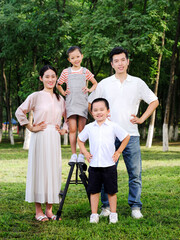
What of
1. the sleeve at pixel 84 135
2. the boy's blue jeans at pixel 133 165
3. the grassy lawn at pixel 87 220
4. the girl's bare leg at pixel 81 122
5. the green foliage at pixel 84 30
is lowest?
the grassy lawn at pixel 87 220

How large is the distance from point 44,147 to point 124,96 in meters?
1.50

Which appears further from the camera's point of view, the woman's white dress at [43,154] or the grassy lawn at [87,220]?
the woman's white dress at [43,154]

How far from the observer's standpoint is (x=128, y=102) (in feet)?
17.4

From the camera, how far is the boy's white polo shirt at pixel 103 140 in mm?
4914

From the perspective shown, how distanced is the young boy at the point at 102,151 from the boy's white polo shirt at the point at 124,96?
330 millimetres

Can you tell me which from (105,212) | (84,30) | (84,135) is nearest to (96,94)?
(84,135)

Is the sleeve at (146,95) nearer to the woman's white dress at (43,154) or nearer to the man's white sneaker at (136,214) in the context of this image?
the woman's white dress at (43,154)

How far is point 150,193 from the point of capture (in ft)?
25.8

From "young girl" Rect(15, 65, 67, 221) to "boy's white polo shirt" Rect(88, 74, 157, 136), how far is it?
2.28 ft

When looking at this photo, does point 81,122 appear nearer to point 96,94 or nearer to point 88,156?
point 96,94

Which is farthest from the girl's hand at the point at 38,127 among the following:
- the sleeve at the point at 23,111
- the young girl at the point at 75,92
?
the young girl at the point at 75,92

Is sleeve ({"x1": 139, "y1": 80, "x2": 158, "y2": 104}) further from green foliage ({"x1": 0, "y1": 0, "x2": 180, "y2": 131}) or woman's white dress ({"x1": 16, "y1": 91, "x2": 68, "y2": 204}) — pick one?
green foliage ({"x1": 0, "y1": 0, "x2": 180, "y2": 131})

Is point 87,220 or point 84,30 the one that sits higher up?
point 84,30

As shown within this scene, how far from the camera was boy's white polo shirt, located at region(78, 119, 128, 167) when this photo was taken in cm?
491
